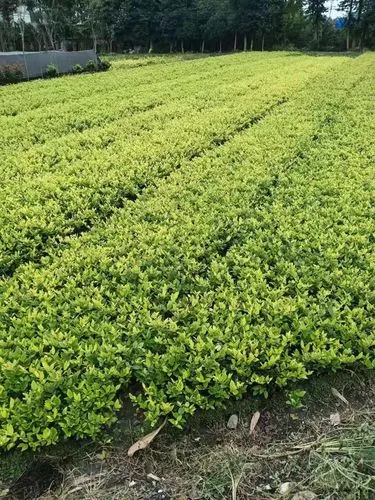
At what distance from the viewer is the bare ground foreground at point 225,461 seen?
2.25 meters

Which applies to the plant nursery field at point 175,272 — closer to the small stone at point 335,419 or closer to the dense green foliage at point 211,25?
the small stone at point 335,419

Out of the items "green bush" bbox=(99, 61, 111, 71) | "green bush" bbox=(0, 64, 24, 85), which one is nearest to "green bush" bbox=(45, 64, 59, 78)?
"green bush" bbox=(0, 64, 24, 85)

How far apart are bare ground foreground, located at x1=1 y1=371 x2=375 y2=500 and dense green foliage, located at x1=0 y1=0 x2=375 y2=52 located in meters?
44.4

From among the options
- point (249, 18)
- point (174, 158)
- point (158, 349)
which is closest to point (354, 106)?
point (174, 158)

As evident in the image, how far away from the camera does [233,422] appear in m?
2.61

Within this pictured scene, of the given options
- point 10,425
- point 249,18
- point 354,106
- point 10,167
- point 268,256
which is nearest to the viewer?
point 10,425

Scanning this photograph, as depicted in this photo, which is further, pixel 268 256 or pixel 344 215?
pixel 344 215

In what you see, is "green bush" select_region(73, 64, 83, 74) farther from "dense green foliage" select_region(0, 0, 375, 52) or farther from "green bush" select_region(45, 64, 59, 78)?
"dense green foliage" select_region(0, 0, 375, 52)

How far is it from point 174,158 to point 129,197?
55.1 inches

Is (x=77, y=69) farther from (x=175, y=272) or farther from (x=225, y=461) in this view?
(x=225, y=461)

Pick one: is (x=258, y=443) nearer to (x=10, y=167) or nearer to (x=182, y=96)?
(x=10, y=167)

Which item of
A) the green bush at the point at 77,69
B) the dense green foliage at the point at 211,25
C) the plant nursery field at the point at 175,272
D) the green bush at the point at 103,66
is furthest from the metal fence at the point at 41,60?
the dense green foliage at the point at 211,25

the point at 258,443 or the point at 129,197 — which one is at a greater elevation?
the point at 129,197

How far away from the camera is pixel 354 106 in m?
10.4
